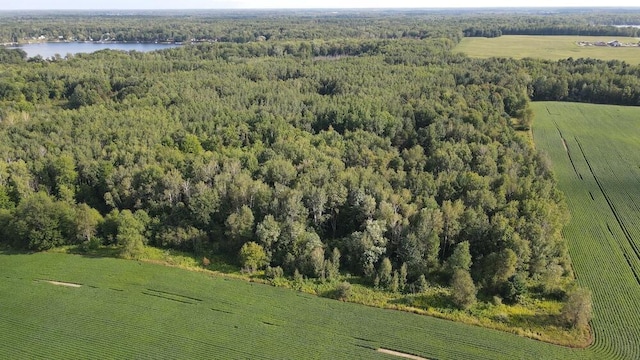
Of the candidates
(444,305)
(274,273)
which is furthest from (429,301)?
(274,273)

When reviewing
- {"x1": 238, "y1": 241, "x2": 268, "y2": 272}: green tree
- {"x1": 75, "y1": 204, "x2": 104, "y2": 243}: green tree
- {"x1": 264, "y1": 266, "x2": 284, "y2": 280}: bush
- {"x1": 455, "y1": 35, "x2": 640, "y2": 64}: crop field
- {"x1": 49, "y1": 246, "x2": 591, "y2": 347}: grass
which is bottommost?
{"x1": 49, "y1": 246, "x2": 591, "y2": 347}: grass

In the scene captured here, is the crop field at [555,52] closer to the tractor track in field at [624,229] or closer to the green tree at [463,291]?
the tractor track in field at [624,229]

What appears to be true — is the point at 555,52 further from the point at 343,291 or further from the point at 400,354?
the point at 400,354

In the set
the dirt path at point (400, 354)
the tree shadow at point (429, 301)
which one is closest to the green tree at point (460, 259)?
the tree shadow at point (429, 301)

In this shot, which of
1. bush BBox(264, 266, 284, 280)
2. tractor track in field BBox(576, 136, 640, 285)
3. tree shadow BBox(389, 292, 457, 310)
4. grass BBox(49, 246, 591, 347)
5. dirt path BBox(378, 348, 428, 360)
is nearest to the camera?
dirt path BBox(378, 348, 428, 360)

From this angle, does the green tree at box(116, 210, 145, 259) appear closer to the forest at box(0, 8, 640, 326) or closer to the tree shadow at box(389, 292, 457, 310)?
the forest at box(0, 8, 640, 326)

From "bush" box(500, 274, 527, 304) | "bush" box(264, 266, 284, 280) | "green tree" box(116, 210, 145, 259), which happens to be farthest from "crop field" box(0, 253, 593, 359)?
"bush" box(500, 274, 527, 304)
